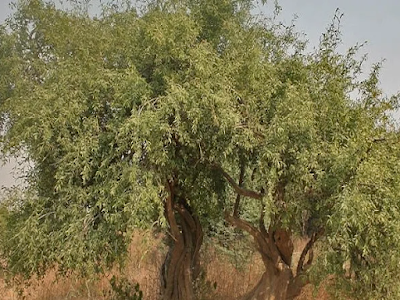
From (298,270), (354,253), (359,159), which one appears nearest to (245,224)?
(298,270)

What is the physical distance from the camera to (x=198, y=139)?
5.98 meters

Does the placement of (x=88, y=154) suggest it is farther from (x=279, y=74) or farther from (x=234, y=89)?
(x=279, y=74)

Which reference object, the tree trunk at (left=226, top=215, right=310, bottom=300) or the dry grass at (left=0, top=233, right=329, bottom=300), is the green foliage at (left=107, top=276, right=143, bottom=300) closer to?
the dry grass at (left=0, top=233, right=329, bottom=300)

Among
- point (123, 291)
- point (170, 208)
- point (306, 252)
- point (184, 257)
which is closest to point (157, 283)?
point (123, 291)

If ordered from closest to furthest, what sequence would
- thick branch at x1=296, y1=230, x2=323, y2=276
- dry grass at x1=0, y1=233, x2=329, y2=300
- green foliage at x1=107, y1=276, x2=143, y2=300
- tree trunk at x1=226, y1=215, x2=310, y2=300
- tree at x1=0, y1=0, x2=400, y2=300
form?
tree at x1=0, y1=0, x2=400, y2=300 < thick branch at x1=296, y1=230, x2=323, y2=276 < tree trunk at x1=226, y1=215, x2=310, y2=300 < green foliage at x1=107, y1=276, x2=143, y2=300 < dry grass at x1=0, y1=233, x2=329, y2=300

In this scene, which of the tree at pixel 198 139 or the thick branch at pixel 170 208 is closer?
the tree at pixel 198 139

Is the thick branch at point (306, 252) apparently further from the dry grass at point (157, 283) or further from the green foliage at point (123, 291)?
the green foliage at point (123, 291)

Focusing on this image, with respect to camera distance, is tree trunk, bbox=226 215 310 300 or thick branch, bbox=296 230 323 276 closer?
thick branch, bbox=296 230 323 276

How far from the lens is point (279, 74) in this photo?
684 centimetres

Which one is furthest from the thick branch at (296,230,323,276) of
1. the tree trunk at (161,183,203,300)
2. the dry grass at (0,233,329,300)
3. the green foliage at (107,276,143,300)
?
the green foliage at (107,276,143,300)

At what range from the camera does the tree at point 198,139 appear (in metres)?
5.52

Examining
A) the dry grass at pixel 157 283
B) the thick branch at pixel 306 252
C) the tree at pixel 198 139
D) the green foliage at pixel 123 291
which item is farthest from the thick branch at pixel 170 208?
the thick branch at pixel 306 252

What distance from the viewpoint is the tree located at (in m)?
5.52

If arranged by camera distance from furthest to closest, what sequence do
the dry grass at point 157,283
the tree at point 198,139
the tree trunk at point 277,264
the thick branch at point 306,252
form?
1. the dry grass at point 157,283
2. the tree trunk at point 277,264
3. the thick branch at point 306,252
4. the tree at point 198,139
